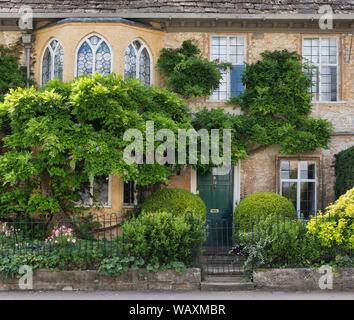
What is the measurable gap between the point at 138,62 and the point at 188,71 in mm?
1485

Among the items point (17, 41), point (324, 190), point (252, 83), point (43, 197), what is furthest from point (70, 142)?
point (324, 190)

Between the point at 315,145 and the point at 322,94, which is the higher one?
the point at 322,94

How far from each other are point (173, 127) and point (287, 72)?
433 cm

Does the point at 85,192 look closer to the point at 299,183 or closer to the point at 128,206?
the point at 128,206

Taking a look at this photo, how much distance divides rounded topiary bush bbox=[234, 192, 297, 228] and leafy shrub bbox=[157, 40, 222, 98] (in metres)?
3.54

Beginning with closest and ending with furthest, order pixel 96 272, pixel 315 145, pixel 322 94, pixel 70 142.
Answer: pixel 96 272, pixel 70 142, pixel 315 145, pixel 322 94

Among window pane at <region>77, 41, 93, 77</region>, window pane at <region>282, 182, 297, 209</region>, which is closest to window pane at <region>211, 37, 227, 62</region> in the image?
window pane at <region>77, 41, 93, 77</region>

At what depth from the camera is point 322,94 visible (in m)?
14.1

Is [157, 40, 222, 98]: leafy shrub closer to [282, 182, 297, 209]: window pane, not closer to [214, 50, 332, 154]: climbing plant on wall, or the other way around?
[214, 50, 332, 154]: climbing plant on wall

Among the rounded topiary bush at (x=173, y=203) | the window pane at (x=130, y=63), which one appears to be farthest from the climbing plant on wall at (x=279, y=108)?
the window pane at (x=130, y=63)

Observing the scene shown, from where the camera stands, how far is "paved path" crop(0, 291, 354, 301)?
8523mm

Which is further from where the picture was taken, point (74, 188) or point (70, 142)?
point (74, 188)

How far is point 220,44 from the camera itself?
14102 millimetres

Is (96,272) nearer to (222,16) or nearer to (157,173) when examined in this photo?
(157,173)
